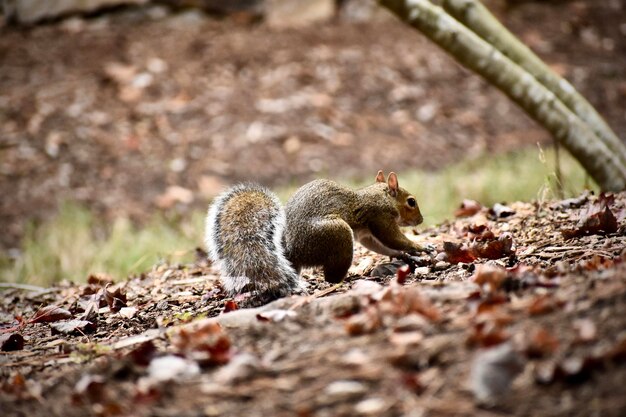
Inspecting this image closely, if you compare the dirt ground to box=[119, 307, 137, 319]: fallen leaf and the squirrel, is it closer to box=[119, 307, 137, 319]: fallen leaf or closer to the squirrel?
box=[119, 307, 137, 319]: fallen leaf

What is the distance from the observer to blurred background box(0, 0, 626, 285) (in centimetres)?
675

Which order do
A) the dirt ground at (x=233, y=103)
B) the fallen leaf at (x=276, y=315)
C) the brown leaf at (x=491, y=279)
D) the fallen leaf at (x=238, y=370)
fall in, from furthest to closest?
the dirt ground at (x=233, y=103), the fallen leaf at (x=276, y=315), the brown leaf at (x=491, y=279), the fallen leaf at (x=238, y=370)

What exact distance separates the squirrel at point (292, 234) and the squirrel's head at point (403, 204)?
0.37 ft

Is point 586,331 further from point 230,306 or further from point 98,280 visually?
point 98,280

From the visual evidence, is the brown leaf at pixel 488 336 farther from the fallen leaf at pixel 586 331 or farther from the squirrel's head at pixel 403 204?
the squirrel's head at pixel 403 204

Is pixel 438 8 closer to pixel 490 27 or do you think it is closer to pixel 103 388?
pixel 490 27

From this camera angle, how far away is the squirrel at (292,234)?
3.16 meters

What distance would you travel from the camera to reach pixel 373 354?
203 centimetres

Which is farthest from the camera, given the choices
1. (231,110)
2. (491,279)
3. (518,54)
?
(231,110)

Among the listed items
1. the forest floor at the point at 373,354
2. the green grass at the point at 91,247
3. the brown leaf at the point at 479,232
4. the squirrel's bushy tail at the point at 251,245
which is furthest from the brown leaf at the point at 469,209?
the green grass at the point at 91,247

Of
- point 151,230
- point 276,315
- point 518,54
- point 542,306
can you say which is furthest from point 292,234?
point 151,230

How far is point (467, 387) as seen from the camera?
182 centimetres

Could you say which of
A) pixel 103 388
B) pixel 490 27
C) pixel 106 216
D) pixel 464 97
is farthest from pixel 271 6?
pixel 103 388

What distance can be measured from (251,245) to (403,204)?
110 centimetres
